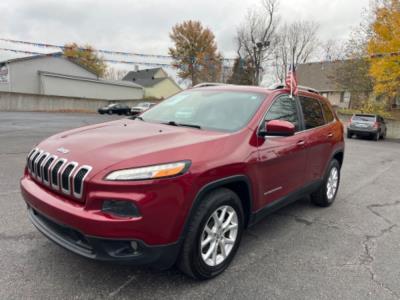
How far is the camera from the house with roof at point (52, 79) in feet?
107

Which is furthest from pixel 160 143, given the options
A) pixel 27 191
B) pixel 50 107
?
pixel 50 107

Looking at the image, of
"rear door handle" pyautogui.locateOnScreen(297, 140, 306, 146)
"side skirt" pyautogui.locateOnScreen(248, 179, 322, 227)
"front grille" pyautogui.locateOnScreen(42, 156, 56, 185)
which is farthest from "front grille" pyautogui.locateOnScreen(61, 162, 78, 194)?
"rear door handle" pyautogui.locateOnScreen(297, 140, 306, 146)

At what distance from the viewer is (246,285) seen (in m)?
2.66

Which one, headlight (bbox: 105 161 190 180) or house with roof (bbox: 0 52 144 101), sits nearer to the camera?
headlight (bbox: 105 161 190 180)

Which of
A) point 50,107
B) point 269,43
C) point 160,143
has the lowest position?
point 50,107

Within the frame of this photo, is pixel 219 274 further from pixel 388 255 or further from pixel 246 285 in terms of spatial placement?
pixel 388 255

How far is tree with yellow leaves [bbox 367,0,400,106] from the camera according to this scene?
18.7 meters

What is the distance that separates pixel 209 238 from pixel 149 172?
890 millimetres

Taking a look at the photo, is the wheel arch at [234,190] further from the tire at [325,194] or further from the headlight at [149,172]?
the tire at [325,194]

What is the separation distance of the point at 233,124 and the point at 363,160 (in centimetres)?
817

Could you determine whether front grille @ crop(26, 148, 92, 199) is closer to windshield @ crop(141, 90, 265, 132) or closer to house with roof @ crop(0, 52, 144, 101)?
windshield @ crop(141, 90, 265, 132)

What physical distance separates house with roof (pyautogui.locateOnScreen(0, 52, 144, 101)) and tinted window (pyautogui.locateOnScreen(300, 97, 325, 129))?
29774mm

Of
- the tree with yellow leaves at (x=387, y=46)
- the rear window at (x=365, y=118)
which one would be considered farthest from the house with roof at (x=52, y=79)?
the tree with yellow leaves at (x=387, y=46)

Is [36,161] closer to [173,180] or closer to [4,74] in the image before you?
[173,180]
